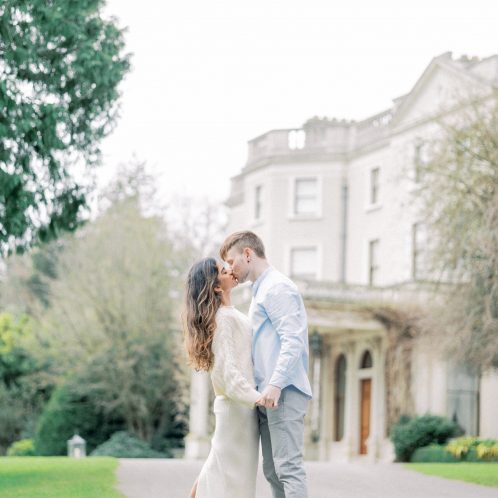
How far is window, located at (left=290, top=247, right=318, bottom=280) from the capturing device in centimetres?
3969

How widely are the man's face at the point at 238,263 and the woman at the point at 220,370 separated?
0.39 ft

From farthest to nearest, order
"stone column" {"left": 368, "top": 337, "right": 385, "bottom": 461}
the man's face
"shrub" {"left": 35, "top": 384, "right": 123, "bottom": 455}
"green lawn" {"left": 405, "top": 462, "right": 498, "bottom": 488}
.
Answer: "shrub" {"left": 35, "top": 384, "right": 123, "bottom": 455}, "stone column" {"left": 368, "top": 337, "right": 385, "bottom": 461}, "green lawn" {"left": 405, "top": 462, "right": 498, "bottom": 488}, the man's face

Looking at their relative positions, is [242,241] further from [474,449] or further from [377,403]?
[377,403]

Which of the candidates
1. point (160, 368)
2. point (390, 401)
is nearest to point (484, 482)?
point (390, 401)

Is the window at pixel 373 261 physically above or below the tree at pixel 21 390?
above

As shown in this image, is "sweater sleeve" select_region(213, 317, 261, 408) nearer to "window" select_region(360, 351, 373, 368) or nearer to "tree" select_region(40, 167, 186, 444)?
"window" select_region(360, 351, 373, 368)

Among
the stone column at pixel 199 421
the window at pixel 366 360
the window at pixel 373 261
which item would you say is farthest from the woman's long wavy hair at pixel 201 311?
the window at pixel 373 261

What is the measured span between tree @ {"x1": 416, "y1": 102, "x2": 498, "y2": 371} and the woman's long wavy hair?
15.0 metres

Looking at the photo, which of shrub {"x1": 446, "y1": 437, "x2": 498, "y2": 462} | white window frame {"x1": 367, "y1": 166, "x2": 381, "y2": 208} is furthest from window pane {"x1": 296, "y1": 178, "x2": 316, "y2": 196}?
shrub {"x1": 446, "y1": 437, "x2": 498, "y2": 462}

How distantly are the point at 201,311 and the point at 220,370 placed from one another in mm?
390

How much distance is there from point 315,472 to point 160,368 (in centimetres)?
2227

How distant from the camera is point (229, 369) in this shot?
7762 millimetres

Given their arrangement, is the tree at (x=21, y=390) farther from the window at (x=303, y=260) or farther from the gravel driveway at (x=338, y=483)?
the gravel driveway at (x=338, y=483)

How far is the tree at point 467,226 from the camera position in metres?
22.9
